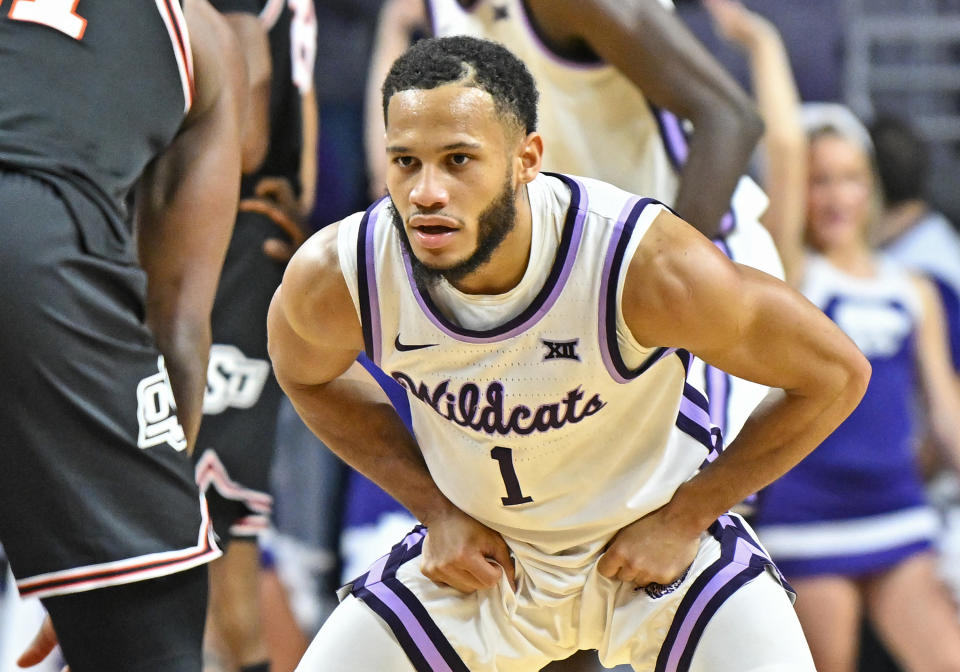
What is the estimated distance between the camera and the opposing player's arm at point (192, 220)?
8.35 feet

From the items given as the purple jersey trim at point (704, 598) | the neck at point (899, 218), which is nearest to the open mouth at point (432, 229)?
the purple jersey trim at point (704, 598)

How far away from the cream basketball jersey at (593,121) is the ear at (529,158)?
0.88 m

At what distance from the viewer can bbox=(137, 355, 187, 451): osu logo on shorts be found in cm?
229

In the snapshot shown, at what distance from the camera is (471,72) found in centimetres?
209

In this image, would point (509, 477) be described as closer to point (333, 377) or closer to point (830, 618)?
point (333, 377)

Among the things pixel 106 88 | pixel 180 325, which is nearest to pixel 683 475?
pixel 180 325

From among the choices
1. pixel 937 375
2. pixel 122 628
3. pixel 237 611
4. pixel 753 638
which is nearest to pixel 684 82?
pixel 753 638

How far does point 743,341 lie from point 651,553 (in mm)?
427

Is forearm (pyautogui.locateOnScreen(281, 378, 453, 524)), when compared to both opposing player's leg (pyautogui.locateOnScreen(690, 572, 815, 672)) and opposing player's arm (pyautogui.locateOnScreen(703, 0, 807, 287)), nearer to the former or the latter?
opposing player's leg (pyautogui.locateOnScreen(690, 572, 815, 672))

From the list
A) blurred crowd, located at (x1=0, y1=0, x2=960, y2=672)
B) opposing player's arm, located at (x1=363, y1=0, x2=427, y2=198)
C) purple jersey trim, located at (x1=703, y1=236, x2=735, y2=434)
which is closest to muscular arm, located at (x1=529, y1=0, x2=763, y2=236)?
purple jersey trim, located at (x1=703, y1=236, x2=735, y2=434)

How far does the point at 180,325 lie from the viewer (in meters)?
2.54

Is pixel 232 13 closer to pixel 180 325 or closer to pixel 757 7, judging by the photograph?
pixel 180 325

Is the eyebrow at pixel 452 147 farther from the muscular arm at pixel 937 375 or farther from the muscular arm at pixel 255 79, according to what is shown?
the muscular arm at pixel 937 375

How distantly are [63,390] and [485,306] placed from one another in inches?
27.9
